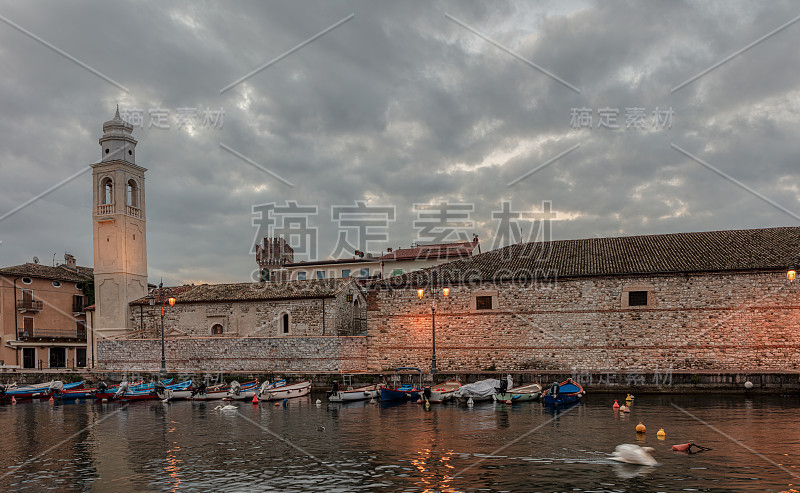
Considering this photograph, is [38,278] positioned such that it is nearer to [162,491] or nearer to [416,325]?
[416,325]

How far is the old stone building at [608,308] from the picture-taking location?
2850 centimetres

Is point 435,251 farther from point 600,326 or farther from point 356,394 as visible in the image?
point 356,394

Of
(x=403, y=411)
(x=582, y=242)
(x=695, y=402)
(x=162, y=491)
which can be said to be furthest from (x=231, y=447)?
(x=582, y=242)

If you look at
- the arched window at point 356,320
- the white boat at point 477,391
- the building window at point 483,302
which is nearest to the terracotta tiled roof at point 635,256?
the building window at point 483,302

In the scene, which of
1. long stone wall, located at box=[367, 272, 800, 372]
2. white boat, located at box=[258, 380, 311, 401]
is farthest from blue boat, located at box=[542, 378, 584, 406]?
white boat, located at box=[258, 380, 311, 401]

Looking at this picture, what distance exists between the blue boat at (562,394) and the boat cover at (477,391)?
94.4 inches

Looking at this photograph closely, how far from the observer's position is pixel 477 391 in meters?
25.5

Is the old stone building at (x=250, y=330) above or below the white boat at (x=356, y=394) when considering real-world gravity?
above

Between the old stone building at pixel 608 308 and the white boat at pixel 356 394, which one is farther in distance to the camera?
the old stone building at pixel 608 308

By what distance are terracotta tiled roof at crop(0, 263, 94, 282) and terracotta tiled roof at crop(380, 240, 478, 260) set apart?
27.2 metres

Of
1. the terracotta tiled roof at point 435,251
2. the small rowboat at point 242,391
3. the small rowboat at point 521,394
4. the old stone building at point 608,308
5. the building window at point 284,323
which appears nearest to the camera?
the small rowboat at point 521,394

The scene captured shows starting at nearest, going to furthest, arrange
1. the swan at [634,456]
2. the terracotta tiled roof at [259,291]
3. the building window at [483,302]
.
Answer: the swan at [634,456] → the building window at [483,302] → the terracotta tiled roof at [259,291]

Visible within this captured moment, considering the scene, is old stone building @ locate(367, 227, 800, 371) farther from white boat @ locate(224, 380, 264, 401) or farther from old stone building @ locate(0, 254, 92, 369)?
old stone building @ locate(0, 254, 92, 369)

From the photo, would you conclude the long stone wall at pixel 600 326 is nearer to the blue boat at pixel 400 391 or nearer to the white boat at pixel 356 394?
the blue boat at pixel 400 391
